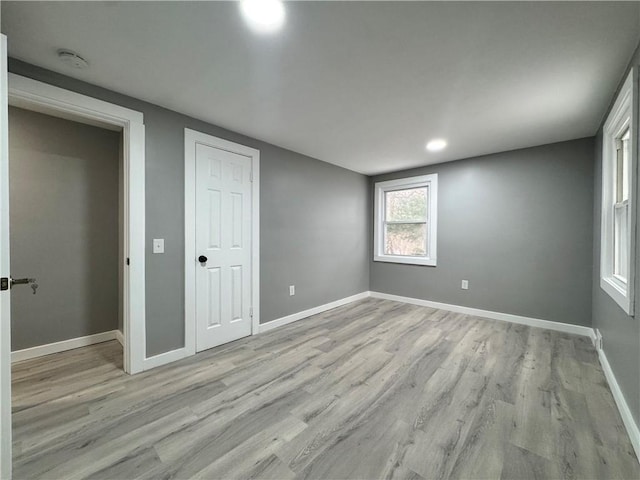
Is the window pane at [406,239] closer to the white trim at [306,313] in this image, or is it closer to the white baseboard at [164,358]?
the white trim at [306,313]

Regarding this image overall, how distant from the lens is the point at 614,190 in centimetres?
226

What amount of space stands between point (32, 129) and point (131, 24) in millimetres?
2048

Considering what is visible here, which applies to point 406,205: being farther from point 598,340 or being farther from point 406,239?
point 598,340

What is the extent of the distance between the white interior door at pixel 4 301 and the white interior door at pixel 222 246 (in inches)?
55.7

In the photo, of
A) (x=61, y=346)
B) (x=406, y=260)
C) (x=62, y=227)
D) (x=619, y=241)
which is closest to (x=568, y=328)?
(x=619, y=241)

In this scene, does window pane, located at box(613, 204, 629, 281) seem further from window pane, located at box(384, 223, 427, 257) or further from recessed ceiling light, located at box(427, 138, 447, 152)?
window pane, located at box(384, 223, 427, 257)

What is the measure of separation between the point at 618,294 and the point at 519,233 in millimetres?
1746

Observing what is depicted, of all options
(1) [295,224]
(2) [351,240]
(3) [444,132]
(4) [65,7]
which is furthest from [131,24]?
(2) [351,240]

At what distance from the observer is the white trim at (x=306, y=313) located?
3.30 metres

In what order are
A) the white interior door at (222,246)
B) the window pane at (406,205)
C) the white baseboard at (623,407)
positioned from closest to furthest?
the white baseboard at (623,407), the white interior door at (222,246), the window pane at (406,205)

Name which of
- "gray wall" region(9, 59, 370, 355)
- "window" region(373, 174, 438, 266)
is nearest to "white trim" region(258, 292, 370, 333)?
"gray wall" region(9, 59, 370, 355)

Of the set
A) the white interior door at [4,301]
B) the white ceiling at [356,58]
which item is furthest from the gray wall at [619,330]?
the white interior door at [4,301]

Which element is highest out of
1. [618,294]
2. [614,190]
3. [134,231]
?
[614,190]

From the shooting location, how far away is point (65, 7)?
1355mm
